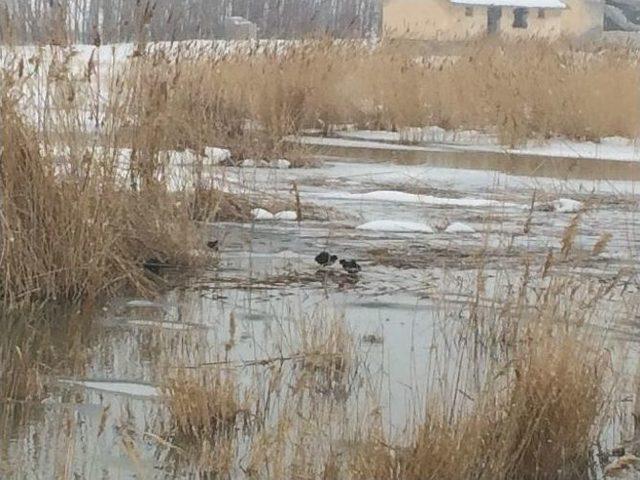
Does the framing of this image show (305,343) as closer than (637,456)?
No

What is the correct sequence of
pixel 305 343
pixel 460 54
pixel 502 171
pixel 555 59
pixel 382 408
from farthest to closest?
1. pixel 460 54
2. pixel 555 59
3. pixel 502 171
4. pixel 305 343
5. pixel 382 408

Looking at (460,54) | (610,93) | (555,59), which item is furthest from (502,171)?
(460,54)

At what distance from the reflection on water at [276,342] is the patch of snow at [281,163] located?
131 inches

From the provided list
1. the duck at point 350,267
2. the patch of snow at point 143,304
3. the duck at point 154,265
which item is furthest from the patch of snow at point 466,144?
the patch of snow at point 143,304

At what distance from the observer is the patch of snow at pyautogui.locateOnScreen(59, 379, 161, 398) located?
4426mm

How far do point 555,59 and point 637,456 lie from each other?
1274cm

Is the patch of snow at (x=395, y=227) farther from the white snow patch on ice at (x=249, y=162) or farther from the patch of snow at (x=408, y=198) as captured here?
the white snow patch on ice at (x=249, y=162)

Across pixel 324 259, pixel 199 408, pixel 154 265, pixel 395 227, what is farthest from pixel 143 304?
pixel 395 227

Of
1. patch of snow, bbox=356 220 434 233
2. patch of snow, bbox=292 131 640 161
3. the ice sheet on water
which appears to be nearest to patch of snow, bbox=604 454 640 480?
patch of snow, bbox=356 220 434 233

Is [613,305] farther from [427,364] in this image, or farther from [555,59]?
[555,59]

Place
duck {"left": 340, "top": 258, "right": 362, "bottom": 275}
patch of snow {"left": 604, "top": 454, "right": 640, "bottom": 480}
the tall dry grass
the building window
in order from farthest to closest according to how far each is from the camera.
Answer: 1. the building window
2. the tall dry grass
3. duck {"left": 340, "top": 258, "right": 362, "bottom": 275}
4. patch of snow {"left": 604, "top": 454, "right": 640, "bottom": 480}

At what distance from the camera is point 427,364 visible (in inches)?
193

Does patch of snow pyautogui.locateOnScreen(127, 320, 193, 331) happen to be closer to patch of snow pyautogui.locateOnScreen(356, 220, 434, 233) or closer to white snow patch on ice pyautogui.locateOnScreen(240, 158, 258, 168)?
patch of snow pyautogui.locateOnScreen(356, 220, 434, 233)

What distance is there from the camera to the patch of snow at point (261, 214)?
27.3 ft
